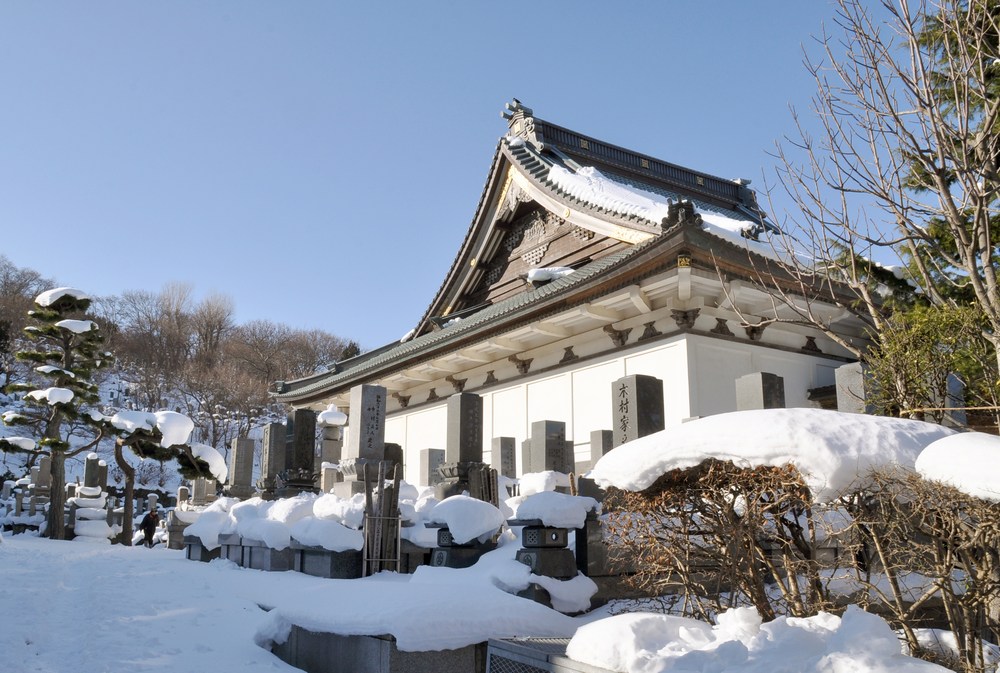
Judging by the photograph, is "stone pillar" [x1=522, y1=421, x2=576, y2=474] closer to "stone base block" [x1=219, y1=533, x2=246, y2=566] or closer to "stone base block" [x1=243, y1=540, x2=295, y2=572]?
"stone base block" [x1=243, y1=540, x2=295, y2=572]

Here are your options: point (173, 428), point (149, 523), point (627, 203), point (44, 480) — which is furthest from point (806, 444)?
point (44, 480)

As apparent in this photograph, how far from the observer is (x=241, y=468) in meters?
18.1

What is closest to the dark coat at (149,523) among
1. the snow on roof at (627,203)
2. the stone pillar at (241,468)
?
the stone pillar at (241,468)

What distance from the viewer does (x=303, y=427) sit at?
46.4 ft

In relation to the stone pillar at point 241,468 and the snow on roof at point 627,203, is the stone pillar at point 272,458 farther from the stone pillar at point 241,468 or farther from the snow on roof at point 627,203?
the snow on roof at point 627,203

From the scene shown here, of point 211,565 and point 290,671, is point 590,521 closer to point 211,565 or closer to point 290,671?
point 290,671

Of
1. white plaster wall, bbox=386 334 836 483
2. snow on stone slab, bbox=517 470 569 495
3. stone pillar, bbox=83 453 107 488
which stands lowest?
snow on stone slab, bbox=517 470 569 495

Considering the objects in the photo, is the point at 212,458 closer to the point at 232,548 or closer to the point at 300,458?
the point at 300,458

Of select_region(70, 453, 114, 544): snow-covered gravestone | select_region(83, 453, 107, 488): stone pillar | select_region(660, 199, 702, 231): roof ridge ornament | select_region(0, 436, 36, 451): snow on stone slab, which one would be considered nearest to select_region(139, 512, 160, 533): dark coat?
select_region(70, 453, 114, 544): snow-covered gravestone

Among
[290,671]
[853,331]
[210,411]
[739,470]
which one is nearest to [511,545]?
[290,671]

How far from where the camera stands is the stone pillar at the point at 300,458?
1386 cm

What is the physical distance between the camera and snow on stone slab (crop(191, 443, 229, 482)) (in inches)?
773

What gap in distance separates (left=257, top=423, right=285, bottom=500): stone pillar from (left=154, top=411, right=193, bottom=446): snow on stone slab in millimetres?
6245

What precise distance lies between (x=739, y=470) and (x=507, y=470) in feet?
34.0
